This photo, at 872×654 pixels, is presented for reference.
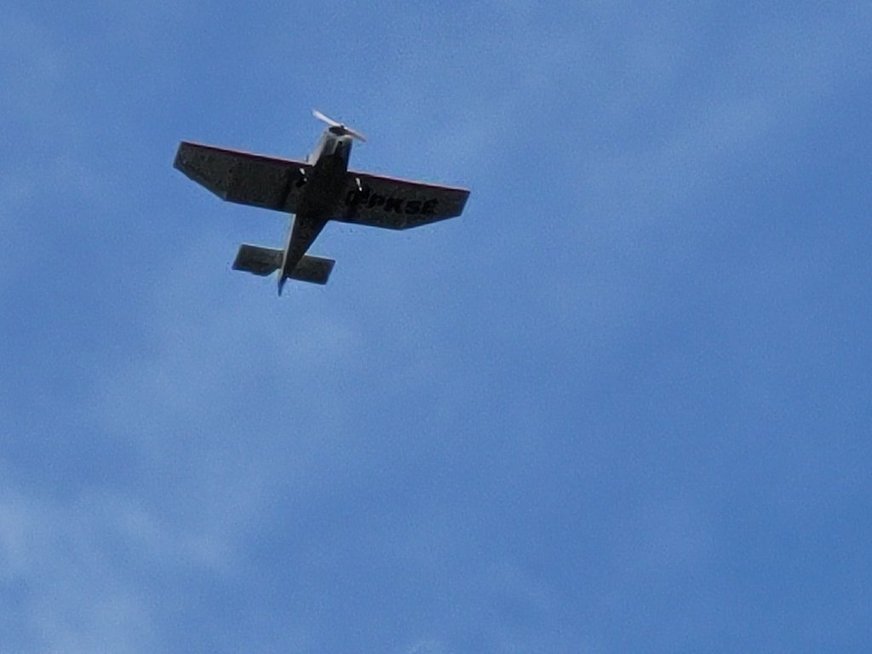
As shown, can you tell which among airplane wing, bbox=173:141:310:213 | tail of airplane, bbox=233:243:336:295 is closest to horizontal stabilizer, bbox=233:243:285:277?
tail of airplane, bbox=233:243:336:295

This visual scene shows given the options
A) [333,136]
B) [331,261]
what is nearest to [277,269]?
[331,261]

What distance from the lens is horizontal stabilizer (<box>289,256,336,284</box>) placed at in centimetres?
7825

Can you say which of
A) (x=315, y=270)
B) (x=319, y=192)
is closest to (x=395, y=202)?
(x=319, y=192)

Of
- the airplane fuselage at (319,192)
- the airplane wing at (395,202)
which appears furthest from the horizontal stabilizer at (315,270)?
the airplane wing at (395,202)

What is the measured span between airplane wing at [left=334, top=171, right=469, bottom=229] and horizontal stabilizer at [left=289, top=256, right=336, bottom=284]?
3273mm

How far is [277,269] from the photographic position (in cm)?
7812

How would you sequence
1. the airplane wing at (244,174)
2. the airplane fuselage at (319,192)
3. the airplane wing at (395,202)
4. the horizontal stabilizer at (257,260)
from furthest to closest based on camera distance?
the horizontal stabilizer at (257,260) < the airplane wing at (395,202) < the airplane wing at (244,174) < the airplane fuselage at (319,192)

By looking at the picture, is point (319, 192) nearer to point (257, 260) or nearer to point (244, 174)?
point (244, 174)

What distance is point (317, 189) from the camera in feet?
241

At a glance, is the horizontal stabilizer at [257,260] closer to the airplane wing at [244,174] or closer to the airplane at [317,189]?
the airplane at [317,189]

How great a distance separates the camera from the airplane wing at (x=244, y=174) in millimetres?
73062

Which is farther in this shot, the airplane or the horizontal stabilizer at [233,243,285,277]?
the horizontal stabilizer at [233,243,285,277]

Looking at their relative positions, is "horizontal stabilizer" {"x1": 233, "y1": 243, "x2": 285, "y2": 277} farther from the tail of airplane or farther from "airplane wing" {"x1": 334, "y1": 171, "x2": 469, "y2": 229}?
"airplane wing" {"x1": 334, "y1": 171, "x2": 469, "y2": 229}

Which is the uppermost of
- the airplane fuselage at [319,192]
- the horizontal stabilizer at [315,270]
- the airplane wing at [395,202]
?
the horizontal stabilizer at [315,270]
